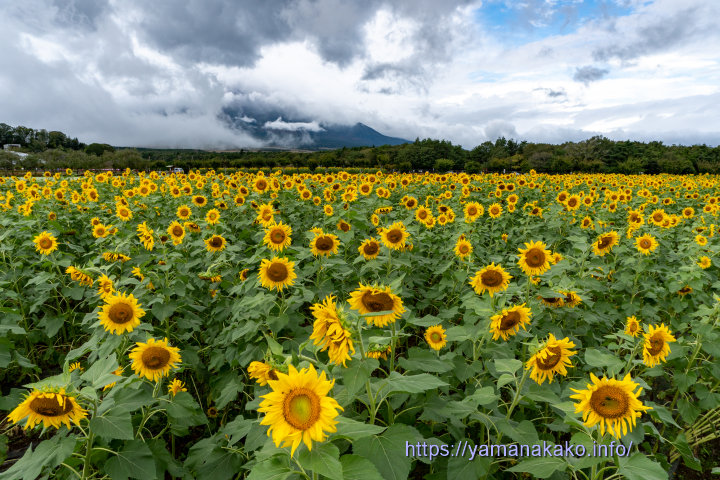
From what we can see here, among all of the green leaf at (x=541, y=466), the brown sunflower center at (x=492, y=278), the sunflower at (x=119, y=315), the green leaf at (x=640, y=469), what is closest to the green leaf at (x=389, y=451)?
the green leaf at (x=541, y=466)

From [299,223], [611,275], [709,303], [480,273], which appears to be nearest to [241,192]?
[299,223]

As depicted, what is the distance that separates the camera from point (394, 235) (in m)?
4.21

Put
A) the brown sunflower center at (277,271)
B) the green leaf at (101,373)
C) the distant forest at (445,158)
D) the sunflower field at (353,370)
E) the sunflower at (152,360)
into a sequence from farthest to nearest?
1. the distant forest at (445,158)
2. the brown sunflower center at (277,271)
3. the sunflower at (152,360)
4. the green leaf at (101,373)
5. the sunflower field at (353,370)

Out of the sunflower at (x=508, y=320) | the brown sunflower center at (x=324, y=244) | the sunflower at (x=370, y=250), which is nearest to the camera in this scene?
the sunflower at (x=508, y=320)

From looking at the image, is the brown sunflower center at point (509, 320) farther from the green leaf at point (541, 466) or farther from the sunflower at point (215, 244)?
the sunflower at point (215, 244)

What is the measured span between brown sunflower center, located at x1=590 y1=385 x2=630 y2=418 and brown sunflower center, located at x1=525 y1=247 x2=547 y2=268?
1.90 metres

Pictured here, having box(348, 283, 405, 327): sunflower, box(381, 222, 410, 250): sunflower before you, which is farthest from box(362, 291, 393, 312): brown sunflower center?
box(381, 222, 410, 250): sunflower

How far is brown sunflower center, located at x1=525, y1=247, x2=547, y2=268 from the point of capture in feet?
11.7

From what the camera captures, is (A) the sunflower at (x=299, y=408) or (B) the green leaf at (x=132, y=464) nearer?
(A) the sunflower at (x=299, y=408)

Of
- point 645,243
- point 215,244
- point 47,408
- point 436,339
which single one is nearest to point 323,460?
point 47,408

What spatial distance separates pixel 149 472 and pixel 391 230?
3.02 m

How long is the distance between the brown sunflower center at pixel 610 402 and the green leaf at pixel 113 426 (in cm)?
245

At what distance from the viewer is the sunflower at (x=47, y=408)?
1.88 metres

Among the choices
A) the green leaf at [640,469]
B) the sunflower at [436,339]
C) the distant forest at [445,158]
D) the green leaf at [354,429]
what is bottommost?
the sunflower at [436,339]
